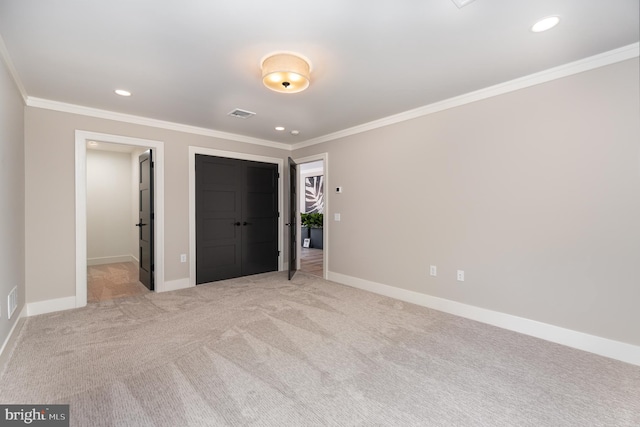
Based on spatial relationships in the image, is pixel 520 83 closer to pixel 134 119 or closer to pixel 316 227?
pixel 134 119

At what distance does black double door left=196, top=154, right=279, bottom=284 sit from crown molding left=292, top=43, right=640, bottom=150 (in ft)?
6.82

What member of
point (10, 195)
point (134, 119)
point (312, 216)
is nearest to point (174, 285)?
point (10, 195)

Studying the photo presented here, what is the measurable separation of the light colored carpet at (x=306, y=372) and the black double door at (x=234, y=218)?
1.46 m

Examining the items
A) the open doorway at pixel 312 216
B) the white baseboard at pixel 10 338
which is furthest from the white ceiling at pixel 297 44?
the open doorway at pixel 312 216

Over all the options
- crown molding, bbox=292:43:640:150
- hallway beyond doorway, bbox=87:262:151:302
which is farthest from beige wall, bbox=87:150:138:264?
crown molding, bbox=292:43:640:150

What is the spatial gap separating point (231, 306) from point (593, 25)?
4.11 metres

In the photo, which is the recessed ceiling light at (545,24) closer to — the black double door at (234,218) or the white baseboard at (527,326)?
the white baseboard at (527,326)

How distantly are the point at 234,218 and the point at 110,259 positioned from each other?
12.1ft

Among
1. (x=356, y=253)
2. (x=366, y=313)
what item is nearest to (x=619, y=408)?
(x=366, y=313)

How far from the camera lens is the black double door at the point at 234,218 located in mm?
4508

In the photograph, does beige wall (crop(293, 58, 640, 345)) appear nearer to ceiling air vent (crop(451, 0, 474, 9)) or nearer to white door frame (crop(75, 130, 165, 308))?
ceiling air vent (crop(451, 0, 474, 9))

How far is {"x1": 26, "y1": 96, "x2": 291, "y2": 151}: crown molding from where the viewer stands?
3.25 m

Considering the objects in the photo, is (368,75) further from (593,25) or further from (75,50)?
(75,50)

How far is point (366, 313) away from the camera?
324 cm
